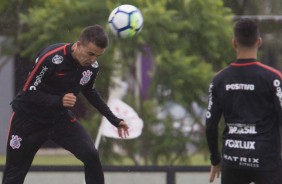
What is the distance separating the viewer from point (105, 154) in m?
11.2

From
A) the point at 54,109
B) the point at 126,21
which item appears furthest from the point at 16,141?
A: the point at 126,21

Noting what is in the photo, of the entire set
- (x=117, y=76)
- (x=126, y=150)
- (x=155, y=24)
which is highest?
(x=155, y=24)

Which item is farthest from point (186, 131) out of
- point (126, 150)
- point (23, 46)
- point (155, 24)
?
point (23, 46)

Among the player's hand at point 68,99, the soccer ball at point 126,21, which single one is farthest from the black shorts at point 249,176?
the soccer ball at point 126,21

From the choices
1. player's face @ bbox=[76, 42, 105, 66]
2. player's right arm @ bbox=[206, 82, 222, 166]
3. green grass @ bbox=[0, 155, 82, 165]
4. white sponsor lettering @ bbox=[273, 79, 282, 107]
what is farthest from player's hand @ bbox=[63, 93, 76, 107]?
green grass @ bbox=[0, 155, 82, 165]

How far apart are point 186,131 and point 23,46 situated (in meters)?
2.56

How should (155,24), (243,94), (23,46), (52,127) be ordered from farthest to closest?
1. (23,46)
2. (155,24)
3. (52,127)
4. (243,94)

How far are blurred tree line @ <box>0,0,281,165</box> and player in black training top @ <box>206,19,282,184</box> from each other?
5.74 metres

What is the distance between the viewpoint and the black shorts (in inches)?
205

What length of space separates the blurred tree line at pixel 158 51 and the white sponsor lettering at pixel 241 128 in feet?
19.0

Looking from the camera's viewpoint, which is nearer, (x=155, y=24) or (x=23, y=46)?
(x=155, y=24)

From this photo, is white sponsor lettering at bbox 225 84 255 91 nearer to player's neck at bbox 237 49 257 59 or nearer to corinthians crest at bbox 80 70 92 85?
player's neck at bbox 237 49 257 59

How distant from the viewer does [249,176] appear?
17.4 ft

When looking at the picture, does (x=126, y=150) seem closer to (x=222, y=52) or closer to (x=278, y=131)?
(x=222, y=52)
